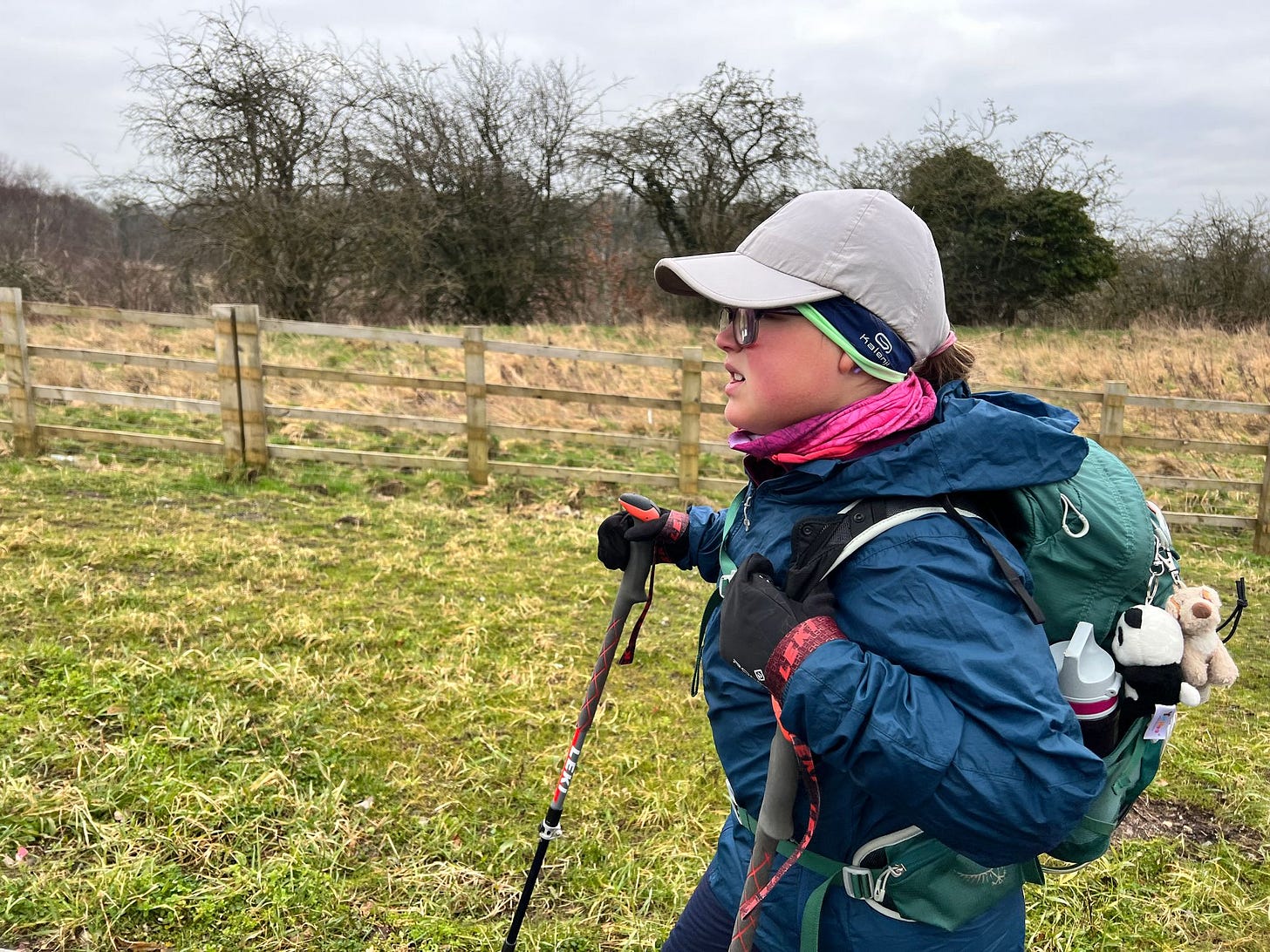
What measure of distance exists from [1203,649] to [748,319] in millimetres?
915

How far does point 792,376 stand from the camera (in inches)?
62.6

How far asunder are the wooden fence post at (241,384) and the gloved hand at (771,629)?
7.47 m

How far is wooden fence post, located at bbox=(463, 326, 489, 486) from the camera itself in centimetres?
811

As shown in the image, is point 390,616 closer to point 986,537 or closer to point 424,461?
point 424,461

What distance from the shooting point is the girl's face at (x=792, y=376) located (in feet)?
5.15

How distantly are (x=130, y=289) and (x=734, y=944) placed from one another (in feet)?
72.1

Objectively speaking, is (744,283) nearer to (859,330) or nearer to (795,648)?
(859,330)

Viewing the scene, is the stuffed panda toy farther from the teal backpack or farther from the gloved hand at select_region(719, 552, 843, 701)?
the gloved hand at select_region(719, 552, 843, 701)

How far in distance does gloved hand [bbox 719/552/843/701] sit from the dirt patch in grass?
2.89m

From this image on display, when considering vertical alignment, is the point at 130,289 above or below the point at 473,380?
above

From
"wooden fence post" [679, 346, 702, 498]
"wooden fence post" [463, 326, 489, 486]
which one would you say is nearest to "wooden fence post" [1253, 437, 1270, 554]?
"wooden fence post" [679, 346, 702, 498]

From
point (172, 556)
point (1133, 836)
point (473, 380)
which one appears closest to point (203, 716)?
point (172, 556)

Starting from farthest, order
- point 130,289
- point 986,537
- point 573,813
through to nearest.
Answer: point 130,289 < point 573,813 < point 986,537

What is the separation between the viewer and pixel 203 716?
3.78 meters
